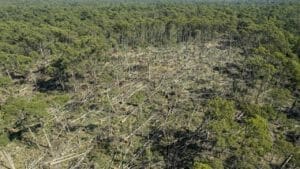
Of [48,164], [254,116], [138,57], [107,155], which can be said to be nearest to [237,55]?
[138,57]

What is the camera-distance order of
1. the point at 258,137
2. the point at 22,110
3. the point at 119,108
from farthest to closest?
the point at 119,108 < the point at 22,110 < the point at 258,137

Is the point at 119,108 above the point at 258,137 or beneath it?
beneath

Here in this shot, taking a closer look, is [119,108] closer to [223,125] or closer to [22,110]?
[22,110]

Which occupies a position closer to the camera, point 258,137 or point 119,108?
point 258,137

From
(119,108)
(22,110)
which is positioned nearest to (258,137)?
(119,108)

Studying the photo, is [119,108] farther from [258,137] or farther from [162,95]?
[258,137]

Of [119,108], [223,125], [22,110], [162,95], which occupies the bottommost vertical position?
[119,108]

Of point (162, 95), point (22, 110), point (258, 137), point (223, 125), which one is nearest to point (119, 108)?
point (162, 95)

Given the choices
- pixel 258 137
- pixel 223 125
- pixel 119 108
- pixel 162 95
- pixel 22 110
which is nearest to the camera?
pixel 258 137

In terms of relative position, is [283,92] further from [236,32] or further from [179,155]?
[236,32]

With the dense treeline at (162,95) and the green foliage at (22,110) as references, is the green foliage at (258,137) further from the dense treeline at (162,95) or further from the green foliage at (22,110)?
the green foliage at (22,110)
